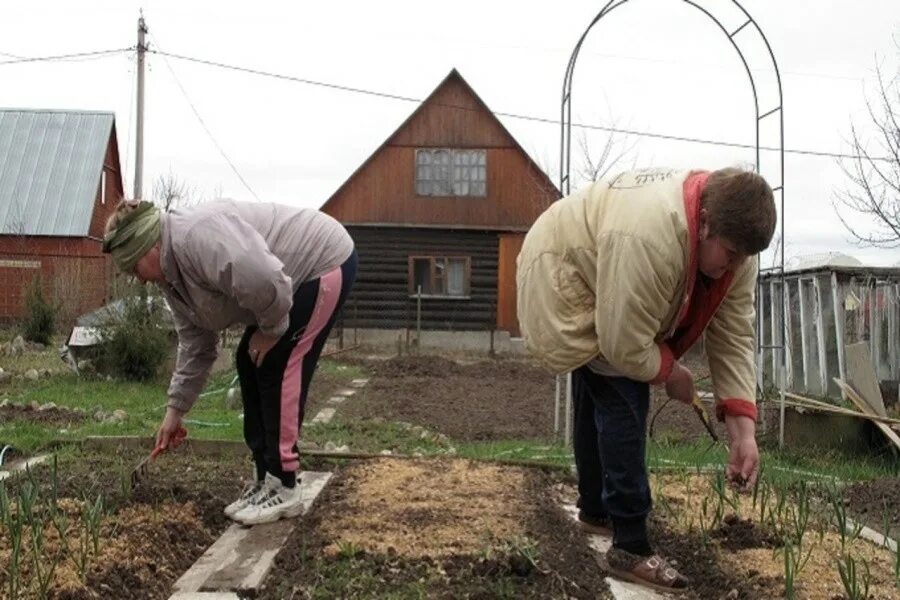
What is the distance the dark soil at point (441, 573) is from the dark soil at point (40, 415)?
14.5ft

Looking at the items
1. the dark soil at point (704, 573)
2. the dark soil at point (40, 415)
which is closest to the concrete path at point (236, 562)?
the dark soil at point (704, 573)

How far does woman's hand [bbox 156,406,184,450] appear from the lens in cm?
334

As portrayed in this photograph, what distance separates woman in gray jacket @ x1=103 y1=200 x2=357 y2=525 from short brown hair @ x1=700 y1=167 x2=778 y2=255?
1379 mm

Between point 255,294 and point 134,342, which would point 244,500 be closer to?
point 255,294

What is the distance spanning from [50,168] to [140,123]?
29.3ft

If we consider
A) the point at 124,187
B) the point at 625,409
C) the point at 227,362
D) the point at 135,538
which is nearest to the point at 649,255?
the point at 625,409

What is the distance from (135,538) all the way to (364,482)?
1.23 metres

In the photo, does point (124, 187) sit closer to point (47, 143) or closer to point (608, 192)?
Result: point (47, 143)

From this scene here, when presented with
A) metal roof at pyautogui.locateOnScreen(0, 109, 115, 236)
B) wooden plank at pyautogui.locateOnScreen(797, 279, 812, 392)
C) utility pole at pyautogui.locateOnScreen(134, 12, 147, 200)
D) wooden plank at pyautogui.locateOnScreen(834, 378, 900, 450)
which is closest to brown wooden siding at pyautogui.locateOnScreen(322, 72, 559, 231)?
utility pole at pyautogui.locateOnScreen(134, 12, 147, 200)

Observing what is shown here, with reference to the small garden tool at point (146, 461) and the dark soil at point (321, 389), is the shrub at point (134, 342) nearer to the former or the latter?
the dark soil at point (321, 389)

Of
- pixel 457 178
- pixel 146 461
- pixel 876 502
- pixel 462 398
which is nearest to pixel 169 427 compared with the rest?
pixel 146 461

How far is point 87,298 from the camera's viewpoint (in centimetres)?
1714

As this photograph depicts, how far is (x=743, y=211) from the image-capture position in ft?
7.70

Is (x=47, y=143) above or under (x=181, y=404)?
above
